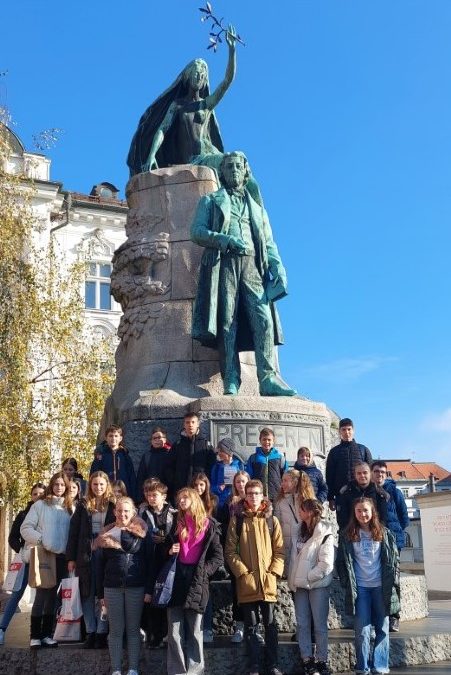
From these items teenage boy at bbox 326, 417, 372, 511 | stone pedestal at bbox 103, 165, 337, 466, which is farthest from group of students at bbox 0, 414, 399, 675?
stone pedestal at bbox 103, 165, 337, 466

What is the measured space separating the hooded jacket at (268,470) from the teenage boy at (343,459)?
2.01 ft

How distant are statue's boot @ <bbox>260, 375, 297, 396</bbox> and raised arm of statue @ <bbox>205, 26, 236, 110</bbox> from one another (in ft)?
12.9

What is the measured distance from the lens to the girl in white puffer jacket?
19.0ft

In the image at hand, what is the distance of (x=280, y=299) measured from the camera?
9.53m

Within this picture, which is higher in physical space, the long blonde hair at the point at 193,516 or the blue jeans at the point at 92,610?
the long blonde hair at the point at 193,516

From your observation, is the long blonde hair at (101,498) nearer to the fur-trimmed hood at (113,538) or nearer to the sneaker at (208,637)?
the fur-trimmed hood at (113,538)

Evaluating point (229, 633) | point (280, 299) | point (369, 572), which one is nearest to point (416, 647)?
point (369, 572)

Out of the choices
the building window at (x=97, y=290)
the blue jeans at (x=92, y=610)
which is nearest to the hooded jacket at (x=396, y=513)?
the blue jeans at (x=92, y=610)

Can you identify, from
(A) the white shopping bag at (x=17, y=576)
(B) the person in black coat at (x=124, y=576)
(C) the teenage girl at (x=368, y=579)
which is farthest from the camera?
(A) the white shopping bag at (x=17, y=576)

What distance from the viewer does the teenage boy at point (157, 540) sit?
5.85 metres

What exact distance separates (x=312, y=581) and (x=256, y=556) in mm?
420

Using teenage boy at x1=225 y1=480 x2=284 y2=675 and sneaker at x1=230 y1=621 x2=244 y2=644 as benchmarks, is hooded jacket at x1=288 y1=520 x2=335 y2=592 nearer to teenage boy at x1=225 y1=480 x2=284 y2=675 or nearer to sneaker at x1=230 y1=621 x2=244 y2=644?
teenage boy at x1=225 y1=480 x2=284 y2=675

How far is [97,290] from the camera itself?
32062mm

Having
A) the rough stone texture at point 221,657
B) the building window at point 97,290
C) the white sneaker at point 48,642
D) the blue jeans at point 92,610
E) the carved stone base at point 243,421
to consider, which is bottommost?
the rough stone texture at point 221,657
